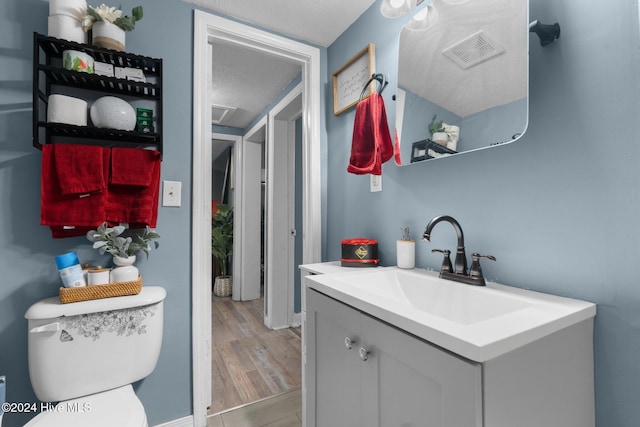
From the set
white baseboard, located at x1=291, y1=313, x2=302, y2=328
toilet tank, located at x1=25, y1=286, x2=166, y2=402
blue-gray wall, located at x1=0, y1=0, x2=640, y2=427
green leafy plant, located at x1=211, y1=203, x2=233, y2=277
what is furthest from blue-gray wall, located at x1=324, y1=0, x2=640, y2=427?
green leafy plant, located at x1=211, y1=203, x2=233, y2=277

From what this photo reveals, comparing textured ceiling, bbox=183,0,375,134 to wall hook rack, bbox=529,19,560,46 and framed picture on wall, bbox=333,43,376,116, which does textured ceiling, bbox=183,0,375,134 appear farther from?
wall hook rack, bbox=529,19,560,46

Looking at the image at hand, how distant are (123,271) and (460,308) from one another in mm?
1339

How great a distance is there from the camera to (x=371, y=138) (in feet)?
4.60

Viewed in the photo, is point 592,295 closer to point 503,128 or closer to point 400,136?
point 503,128

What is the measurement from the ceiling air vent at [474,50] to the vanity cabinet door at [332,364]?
0.98 metres

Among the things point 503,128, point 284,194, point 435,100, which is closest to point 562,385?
point 503,128

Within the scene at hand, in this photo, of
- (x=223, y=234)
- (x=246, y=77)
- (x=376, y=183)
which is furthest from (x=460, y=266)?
(x=223, y=234)

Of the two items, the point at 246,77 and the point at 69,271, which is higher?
the point at 246,77

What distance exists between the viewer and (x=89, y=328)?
44.3 inches

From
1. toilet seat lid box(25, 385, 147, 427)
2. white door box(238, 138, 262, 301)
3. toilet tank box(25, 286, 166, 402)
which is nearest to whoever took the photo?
toilet seat lid box(25, 385, 147, 427)

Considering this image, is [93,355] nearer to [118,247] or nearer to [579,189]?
[118,247]

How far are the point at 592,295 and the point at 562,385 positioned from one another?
26 centimetres

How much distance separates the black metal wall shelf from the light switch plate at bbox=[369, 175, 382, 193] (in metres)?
1.07

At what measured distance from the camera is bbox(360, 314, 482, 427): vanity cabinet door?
517 millimetres
